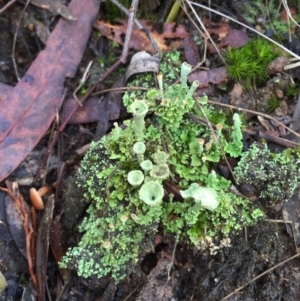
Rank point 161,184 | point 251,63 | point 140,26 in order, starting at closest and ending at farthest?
point 161,184
point 251,63
point 140,26

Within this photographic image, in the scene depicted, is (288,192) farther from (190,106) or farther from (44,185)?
(44,185)

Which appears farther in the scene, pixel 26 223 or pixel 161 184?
pixel 26 223

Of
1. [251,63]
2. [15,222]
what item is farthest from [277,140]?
[15,222]

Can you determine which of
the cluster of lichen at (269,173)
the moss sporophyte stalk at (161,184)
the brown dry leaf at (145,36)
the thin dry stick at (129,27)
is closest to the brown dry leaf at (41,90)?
the brown dry leaf at (145,36)

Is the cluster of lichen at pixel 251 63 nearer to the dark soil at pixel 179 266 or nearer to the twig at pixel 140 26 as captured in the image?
the dark soil at pixel 179 266

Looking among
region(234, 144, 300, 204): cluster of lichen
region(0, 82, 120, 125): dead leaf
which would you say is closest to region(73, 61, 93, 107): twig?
region(0, 82, 120, 125): dead leaf

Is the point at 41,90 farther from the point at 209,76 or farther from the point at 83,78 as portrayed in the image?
the point at 209,76

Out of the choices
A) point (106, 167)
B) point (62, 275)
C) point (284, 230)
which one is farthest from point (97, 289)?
point (284, 230)
